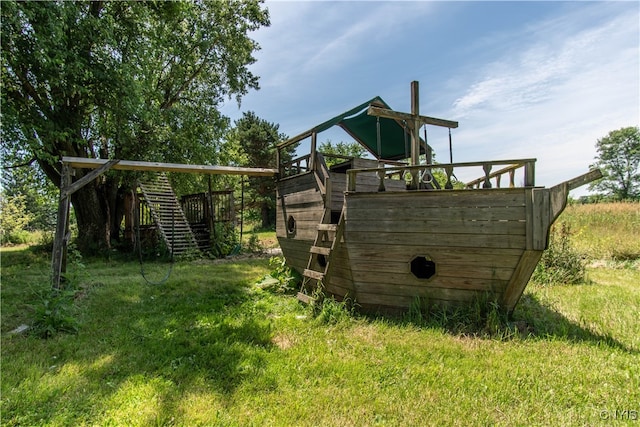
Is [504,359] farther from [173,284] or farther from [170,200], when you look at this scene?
[170,200]

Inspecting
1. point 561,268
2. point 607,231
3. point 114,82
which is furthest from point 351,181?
point 607,231

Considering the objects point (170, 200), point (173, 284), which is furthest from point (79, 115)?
point (173, 284)

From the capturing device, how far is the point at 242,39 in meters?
14.2

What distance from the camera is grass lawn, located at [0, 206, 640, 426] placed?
9.19 feet

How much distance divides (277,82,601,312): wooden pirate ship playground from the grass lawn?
52 centimetres

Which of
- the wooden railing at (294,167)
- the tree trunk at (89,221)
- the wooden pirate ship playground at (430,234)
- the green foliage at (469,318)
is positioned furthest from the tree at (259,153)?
the green foliage at (469,318)

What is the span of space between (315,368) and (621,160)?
200ft

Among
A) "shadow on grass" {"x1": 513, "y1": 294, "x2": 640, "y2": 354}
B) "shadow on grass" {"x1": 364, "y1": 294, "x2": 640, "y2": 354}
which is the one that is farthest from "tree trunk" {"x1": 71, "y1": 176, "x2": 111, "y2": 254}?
"shadow on grass" {"x1": 513, "y1": 294, "x2": 640, "y2": 354}

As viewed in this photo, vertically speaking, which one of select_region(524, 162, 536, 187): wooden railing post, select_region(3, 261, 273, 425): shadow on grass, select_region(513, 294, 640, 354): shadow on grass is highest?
select_region(524, 162, 536, 187): wooden railing post

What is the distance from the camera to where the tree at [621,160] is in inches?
1729

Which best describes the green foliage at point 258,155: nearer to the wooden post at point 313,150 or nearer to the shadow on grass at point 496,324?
the wooden post at point 313,150

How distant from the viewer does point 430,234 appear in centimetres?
470

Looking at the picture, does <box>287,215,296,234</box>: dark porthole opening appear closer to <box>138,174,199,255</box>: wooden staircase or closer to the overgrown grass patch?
the overgrown grass patch

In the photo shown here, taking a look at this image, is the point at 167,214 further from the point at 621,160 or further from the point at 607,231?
the point at 621,160
